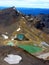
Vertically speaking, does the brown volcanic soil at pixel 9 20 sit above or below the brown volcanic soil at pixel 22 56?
below

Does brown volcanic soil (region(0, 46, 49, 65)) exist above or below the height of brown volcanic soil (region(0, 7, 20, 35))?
above

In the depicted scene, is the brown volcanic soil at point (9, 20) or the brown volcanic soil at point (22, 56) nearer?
the brown volcanic soil at point (22, 56)

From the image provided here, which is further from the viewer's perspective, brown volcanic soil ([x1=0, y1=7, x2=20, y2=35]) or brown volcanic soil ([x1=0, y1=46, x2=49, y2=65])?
brown volcanic soil ([x1=0, y1=7, x2=20, y2=35])

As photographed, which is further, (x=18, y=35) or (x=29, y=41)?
(x=18, y=35)

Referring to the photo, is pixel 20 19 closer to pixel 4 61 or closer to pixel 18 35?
pixel 18 35

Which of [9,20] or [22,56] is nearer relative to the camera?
[22,56]

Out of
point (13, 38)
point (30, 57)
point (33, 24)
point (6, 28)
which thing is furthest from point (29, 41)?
point (30, 57)

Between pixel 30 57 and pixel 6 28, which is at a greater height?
pixel 30 57

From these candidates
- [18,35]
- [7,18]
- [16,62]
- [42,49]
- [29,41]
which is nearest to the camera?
[16,62]

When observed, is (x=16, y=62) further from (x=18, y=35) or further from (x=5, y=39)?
(x=18, y=35)

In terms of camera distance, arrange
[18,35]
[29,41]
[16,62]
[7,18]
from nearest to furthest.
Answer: [16,62]
[29,41]
[18,35]
[7,18]

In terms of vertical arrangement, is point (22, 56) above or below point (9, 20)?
above
